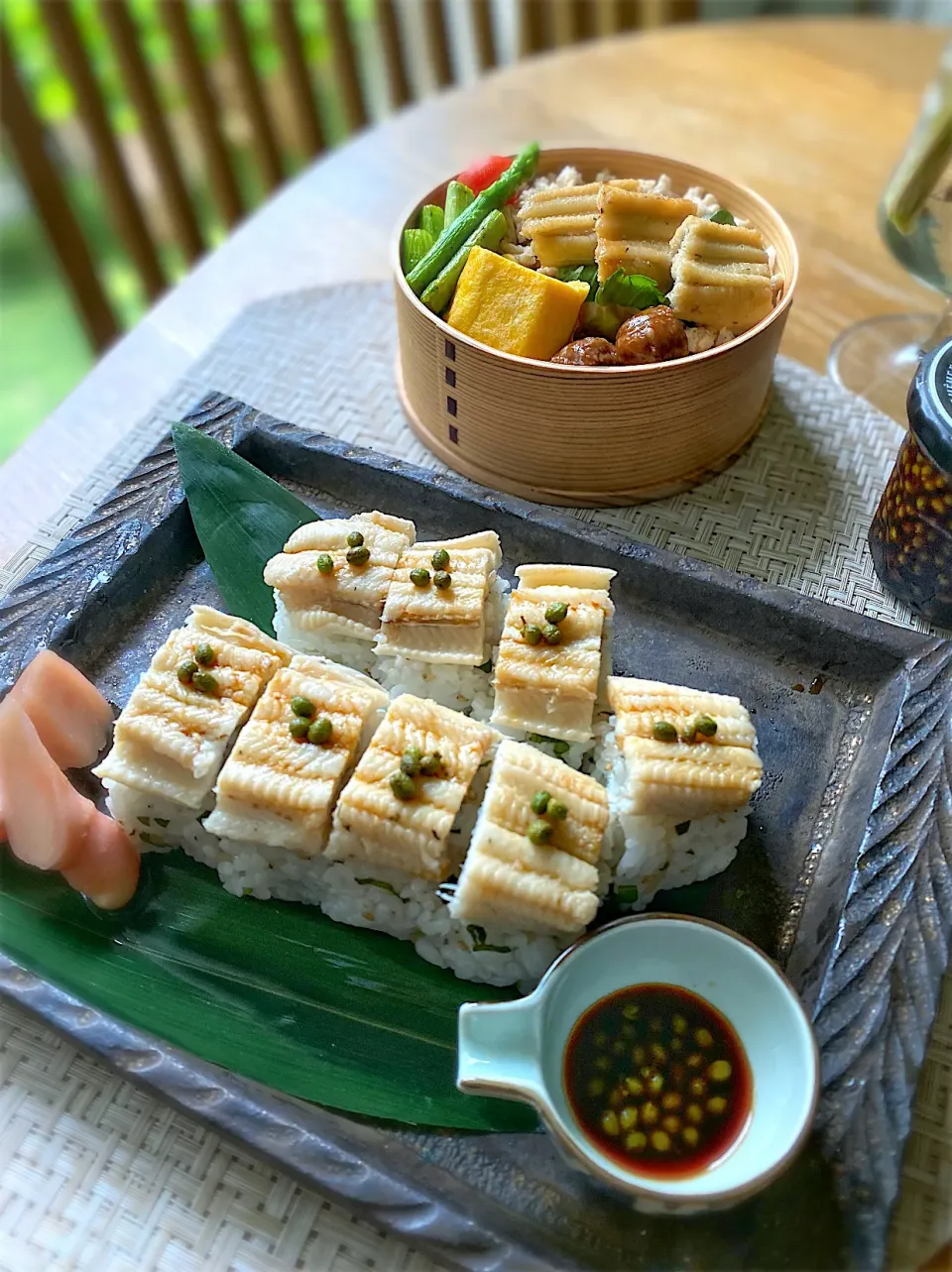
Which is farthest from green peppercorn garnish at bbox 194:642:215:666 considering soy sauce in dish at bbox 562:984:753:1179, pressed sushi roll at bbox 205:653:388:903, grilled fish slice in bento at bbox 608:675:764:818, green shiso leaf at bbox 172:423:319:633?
soy sauce in dish at bbox 562:984:753:1179

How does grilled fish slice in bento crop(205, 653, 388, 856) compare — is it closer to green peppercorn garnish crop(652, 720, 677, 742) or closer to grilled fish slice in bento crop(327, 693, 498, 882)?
grilled fish slice in bento crop(327, 693, 498, 882)

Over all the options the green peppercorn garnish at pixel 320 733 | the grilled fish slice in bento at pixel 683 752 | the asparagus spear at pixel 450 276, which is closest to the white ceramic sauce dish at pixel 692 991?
the grilled fish slice in bento at pixel 683 752

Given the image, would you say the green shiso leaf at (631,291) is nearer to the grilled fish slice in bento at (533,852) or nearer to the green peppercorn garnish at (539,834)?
the grilled fish slice in bento at (533,852)

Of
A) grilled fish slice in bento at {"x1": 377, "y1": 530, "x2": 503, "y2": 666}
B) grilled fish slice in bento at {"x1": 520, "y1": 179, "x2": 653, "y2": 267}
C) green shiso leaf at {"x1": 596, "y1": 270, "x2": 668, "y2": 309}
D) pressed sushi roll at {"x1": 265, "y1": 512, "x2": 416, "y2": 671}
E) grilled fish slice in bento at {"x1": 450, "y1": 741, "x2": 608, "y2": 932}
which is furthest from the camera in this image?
grilled fish slice in bento at {"x1": 520, "y1": 179, "x2": 653, "y2": 267}

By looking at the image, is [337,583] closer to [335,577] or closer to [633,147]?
[335,577]

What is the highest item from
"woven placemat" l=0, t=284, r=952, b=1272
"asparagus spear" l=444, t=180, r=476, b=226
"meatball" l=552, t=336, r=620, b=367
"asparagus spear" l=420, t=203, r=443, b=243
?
"asparagus spear" l=444, t=180, r=476, b=226

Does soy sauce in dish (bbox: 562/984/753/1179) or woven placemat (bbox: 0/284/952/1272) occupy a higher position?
soy sauce in dish (bbox: 562/984/753/1179)

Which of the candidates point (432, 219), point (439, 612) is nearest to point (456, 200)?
point (432, 219)

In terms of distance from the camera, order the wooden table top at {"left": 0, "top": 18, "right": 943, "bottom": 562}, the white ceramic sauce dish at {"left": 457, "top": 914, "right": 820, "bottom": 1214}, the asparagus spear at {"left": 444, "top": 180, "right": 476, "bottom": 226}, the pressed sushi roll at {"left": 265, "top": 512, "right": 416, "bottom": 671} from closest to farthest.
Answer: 1. the white ceramic sauce dish at {"left": 457, "top": 914, "right": 820, "bottom": 1214}
2. the pressed sushi roll at {"left": 265, "top": 512, "right": 416, "bottom": 671}
3. the asparagus spear at {"left": 444, "top": 180, "right": 476, "bottom": 226}
4. the wooden table top at {"left": 0, "top": 18, "right": 943, "bottom": 562}
